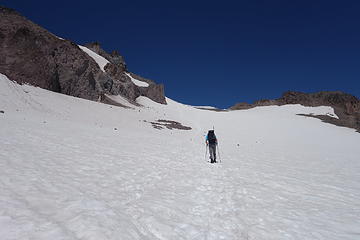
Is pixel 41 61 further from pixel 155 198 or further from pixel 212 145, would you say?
pixel 155 198

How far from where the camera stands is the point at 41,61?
34.5m

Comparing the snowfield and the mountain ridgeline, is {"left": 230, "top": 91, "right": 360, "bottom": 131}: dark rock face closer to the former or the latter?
the mountain ridgeline

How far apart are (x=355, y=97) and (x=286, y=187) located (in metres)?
81.8

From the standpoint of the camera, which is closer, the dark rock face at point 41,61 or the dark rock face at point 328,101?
the dark rock face at point 41,61

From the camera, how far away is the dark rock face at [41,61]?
32094 millimetres

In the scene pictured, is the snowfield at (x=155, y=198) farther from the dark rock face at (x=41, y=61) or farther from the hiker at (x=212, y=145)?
the dark rock face at (x=41, y=61)

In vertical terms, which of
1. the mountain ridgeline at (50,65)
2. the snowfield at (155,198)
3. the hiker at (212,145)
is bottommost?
the snowfield at (155,198)

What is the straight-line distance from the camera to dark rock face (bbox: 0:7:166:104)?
32094mm

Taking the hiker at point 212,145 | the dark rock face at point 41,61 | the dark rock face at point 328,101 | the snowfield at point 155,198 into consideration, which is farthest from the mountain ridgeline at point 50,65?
the hiker at point 212,145

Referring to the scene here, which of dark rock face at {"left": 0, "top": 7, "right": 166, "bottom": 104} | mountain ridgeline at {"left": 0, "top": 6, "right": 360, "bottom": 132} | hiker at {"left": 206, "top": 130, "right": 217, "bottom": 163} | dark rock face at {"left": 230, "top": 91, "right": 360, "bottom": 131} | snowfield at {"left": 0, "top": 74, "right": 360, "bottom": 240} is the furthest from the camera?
dark rock face at {"left": 230, "top": 91, "right": 360, "bottom": 131}

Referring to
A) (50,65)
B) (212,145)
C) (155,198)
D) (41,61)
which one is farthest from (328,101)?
(155,198)

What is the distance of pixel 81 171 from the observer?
846cm

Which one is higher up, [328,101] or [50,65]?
[328,101]

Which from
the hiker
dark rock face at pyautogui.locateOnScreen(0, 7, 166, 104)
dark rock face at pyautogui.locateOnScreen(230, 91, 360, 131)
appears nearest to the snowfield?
the hiker
